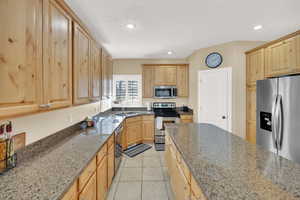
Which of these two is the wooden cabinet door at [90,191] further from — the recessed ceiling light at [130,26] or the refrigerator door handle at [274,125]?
the refrigerator door handle at [274,125]

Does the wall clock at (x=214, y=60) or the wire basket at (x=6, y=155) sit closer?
the wire basket at (x=6, y=155)

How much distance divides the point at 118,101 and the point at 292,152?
13.6 ft

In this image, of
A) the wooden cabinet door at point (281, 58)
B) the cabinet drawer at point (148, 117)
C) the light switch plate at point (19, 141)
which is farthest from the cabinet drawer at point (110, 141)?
the wooden cabinet door at point (281, 58)

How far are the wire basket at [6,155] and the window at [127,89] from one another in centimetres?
383

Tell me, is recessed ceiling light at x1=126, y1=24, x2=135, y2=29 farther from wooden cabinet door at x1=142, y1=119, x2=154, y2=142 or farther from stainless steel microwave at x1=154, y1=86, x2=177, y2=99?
wooden cabinet door at x1=142, y1=119, x2=154, y2=142

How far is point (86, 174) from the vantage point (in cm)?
133

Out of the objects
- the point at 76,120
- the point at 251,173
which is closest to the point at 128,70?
the point at 76,120

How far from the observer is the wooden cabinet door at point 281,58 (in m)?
2.39

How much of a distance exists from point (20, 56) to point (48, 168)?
0.83 metres

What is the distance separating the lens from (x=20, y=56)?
3.17 feet

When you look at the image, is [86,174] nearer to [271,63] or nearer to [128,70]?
[271,63]

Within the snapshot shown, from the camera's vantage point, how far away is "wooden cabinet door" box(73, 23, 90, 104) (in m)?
1.82

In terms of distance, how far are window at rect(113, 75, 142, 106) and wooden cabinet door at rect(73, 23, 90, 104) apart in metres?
2.75

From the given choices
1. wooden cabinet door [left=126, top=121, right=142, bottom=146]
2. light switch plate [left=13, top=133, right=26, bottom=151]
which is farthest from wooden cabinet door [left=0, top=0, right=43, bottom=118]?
wooden cabinet door [left=126, top=121, right=142, bottom=146]
